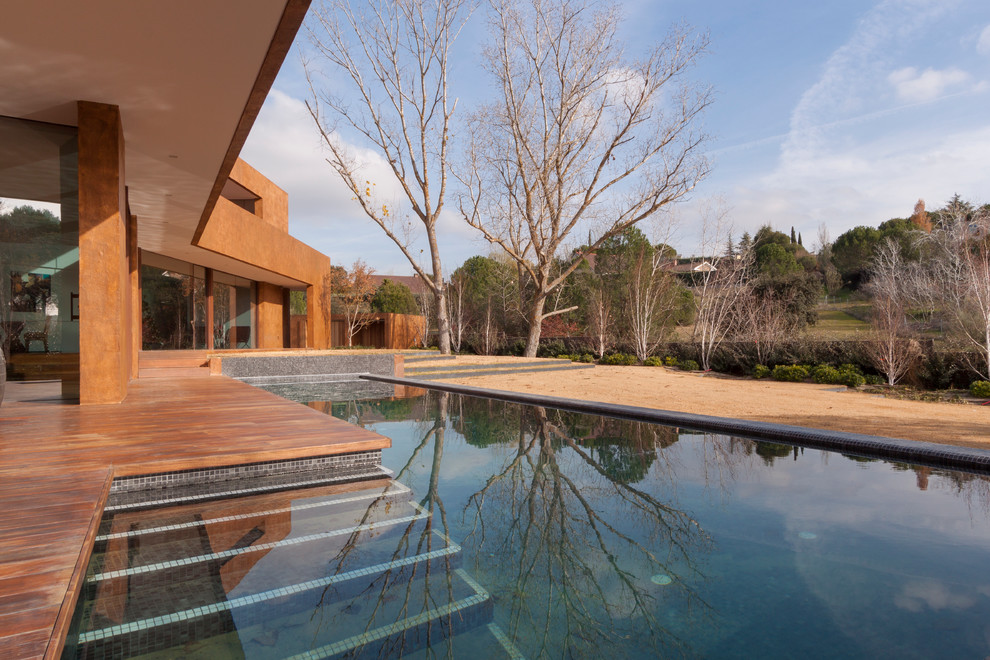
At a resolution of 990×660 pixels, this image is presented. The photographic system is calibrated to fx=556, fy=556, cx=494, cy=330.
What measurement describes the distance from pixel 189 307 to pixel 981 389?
17507mm

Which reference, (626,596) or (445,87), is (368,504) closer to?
(626,596)

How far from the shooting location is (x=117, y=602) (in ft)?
7.31

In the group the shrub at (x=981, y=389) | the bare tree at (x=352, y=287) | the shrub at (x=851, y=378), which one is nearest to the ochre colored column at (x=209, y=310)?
the bare tree at (x=352, y=287)

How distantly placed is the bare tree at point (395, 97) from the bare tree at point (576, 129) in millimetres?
1234

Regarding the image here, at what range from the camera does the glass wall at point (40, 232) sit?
563 centimetres

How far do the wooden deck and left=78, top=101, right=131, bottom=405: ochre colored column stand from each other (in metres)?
0.38

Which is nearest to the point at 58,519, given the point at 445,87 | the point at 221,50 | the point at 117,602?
the point at 117,602

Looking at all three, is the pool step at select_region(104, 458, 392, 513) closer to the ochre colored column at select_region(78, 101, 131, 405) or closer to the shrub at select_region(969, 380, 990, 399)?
the ochre colored column at select_region(78, 101, 131, 405)

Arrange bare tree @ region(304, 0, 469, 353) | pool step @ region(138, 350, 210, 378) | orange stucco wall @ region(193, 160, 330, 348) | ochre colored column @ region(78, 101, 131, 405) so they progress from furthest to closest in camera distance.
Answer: bare tree @ region(304, 0, 469, 353), orange stucco wall @ region(193, 160, 330, 348), pool step @ region(138, 350, 210, 378), ochre colored column @ region(78, 101, 131, 405)

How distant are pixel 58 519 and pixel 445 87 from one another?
16.4 m

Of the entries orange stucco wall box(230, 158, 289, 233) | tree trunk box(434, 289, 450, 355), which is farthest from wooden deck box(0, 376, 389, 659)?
orange stucco wall box(230, 158, 289, 233)

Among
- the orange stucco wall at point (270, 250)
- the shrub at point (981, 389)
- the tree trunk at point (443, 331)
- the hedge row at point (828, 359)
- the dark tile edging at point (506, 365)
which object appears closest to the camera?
the shrub at point (981, 389)

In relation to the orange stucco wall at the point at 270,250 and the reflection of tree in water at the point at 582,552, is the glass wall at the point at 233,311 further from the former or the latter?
the reflection of tree in water at the point at 582,552

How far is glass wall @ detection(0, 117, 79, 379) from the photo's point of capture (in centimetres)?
563
